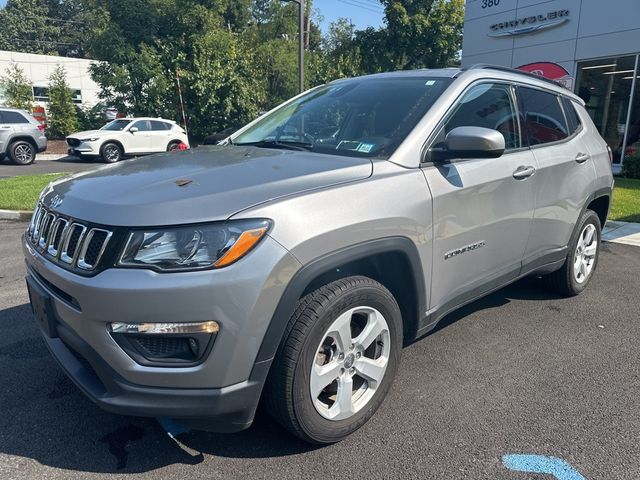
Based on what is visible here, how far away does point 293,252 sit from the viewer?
212cm

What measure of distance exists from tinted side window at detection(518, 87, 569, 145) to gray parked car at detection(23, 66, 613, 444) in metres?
0.17

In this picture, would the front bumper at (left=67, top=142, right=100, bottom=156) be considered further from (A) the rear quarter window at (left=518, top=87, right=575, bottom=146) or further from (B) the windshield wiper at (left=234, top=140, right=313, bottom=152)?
(A) the rear quarter window at (left=518, top=87, right=575, bottom=146)

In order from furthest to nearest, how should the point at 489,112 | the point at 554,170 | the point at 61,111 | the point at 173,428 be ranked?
the point at 61,111 → the point at 554,170 → the point at 489,112 → the point at 173,428

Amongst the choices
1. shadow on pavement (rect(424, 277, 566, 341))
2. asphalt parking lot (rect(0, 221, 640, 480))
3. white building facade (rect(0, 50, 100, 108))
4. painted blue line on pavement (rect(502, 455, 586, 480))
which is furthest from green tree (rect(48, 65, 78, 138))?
painted blue line on pavement (rect(502, 455, 586, 480))

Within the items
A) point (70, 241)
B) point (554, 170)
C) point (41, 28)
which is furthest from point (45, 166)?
point (41, 28)

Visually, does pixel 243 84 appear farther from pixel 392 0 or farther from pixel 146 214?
pixel 146 214

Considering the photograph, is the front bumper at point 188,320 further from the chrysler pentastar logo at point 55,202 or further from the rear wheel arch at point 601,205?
the rear wheel arch at point 601,205

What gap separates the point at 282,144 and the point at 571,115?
107 inches

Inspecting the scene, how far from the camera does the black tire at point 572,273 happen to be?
14.1 feet

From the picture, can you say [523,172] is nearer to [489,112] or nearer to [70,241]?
[489,112]

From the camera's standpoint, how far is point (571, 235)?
4.20 meters

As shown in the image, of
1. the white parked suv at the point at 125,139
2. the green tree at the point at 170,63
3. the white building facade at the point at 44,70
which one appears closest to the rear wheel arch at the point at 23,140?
the white parked suv at the point at 125,139

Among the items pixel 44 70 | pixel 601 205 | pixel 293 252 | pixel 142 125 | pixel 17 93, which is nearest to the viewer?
pixel 293 252

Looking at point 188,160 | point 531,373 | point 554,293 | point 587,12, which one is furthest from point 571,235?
point 587,12
